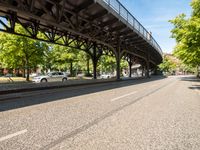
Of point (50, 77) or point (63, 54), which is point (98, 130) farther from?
point (63, 54)

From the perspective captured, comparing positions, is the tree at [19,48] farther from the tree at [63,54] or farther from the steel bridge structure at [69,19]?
the tree at [63,54]

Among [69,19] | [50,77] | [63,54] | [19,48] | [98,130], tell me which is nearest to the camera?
[98,130]

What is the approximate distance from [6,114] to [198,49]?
17.2 metres

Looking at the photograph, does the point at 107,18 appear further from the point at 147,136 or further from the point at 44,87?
the point at 147,136

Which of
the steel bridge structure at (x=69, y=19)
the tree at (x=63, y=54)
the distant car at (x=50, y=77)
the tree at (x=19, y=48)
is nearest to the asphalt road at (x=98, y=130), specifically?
the steel bridge structure at (x=69, y=19)

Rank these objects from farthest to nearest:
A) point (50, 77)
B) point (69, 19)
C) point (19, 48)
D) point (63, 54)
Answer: point (63, 54)
point (50, 77)
point (19, 48)
point (69, 19)

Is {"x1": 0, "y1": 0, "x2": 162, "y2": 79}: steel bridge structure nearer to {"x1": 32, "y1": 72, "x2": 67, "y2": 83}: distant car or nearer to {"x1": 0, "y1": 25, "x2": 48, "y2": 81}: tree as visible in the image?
{"x1": 32, "y1": 72, "x2": 67, "y2": 83}: distant car

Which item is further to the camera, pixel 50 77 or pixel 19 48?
pixel 50 77

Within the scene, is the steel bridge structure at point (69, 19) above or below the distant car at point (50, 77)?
above

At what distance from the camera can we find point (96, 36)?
2436 cm

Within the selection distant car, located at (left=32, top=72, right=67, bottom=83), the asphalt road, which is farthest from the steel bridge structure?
the asphalt road

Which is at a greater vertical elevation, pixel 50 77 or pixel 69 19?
pixel 69 19

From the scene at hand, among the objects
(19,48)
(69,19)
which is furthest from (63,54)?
(69,19)

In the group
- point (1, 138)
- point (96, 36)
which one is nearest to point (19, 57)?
point (96, 36)
